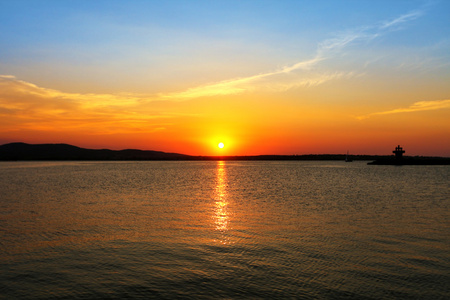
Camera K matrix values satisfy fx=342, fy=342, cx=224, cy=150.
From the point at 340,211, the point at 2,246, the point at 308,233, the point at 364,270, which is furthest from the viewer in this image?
the point at 340,211

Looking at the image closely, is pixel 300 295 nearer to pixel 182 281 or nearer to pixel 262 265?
pixel 262 265

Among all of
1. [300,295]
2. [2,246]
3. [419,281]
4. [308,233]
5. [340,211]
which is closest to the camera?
[300,295]

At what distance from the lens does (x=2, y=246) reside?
719 inches

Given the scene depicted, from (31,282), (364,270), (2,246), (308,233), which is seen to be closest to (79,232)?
(2,246)

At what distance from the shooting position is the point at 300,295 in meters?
11.8

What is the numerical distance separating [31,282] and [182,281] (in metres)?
5.80

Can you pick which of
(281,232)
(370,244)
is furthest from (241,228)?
(370,244)

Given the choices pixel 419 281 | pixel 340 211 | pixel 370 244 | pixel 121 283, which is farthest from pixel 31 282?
pixel 340 211

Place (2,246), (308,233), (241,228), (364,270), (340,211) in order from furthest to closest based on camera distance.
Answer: (340,211) → (241,228) → (308,233) → (2,246) → (364,270)

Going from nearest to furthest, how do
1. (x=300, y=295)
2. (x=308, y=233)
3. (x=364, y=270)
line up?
(x=300, y=295)
(x=364, y=270)
(x=308, y=233)

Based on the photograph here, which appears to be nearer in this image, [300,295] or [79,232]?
[300,295]

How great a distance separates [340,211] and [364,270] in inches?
672

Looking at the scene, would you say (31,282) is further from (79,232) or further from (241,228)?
(241,228)

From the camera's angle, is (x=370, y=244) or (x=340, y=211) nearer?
(x=370, y=244)
